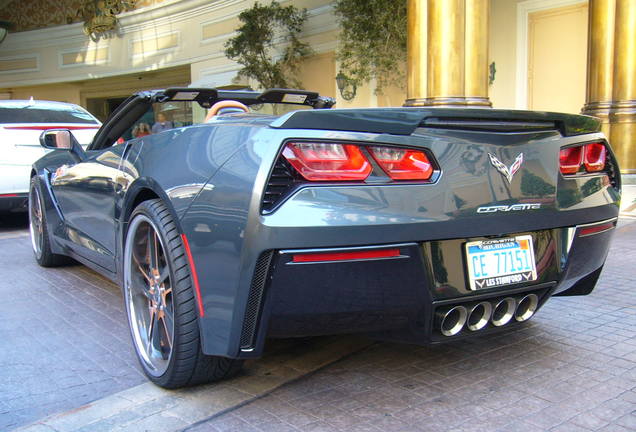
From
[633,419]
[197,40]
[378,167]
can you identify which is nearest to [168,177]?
[378,167]

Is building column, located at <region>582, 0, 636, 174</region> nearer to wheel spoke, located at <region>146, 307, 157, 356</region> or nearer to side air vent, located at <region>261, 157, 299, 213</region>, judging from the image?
wheel spoke, located at <region>146, 307, 157, 356</region>

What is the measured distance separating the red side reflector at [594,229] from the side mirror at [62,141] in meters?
3.00

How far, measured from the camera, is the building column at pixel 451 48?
358 inches

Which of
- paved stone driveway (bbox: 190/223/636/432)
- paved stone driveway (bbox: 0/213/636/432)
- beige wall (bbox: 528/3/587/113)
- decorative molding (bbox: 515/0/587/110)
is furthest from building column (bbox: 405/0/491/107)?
paved stone driveway (bbox: 190/223/636/432)

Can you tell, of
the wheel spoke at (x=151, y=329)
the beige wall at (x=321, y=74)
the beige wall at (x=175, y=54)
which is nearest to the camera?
the wheel spoke at (x=151, y=329)

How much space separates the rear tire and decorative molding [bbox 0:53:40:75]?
967 inches

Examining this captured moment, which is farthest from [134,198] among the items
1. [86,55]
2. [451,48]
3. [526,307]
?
[86,55]

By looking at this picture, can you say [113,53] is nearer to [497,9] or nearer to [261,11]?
[261,11]

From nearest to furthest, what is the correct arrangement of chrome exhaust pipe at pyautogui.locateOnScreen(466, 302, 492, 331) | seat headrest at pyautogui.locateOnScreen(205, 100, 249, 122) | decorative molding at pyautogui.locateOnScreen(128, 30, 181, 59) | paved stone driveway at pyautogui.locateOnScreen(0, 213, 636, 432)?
paved stone driveway at pyautogui.locateOnScreen(0, 213, 636, 432)
chrome exhaust pipe at pyautogui.locateOnScreen(466, 302, 492, 331)
seat headrest at pyautogui.locateOnScreen(205, 100, 249, 122)
decorative molding at pyautogui.locateOnScreen(128, 30, 181, 59)

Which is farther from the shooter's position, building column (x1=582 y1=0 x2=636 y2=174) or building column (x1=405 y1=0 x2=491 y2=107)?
building column (x1=582 y1=0 x2=636 y2=174)

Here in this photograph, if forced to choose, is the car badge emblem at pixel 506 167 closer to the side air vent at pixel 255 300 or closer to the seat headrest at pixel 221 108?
the side air vent at pixel 255 300

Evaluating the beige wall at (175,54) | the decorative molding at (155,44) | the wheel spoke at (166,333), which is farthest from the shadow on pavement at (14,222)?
the decorative molding at (155,44)

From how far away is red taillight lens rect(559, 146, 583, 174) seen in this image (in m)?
2.55

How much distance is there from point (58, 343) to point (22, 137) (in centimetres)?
465
